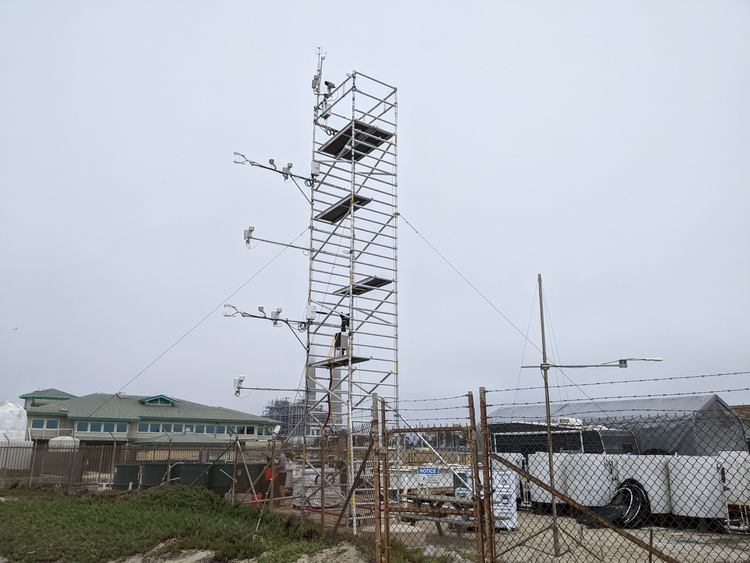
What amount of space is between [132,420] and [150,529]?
36.0 meters

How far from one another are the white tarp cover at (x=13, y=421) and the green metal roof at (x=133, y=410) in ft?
4.15

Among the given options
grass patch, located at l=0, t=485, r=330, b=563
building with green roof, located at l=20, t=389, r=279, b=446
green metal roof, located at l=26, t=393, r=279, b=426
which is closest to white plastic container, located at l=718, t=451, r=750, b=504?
grass patch, located at l=0, t=485, r=330, b=563

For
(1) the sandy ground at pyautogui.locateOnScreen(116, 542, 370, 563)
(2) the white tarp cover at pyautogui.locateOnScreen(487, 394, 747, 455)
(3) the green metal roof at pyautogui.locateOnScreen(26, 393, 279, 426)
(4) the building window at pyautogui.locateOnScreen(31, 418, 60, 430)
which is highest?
(3) the green metal roof at pyautogui.locateOnScreen(26, 393, 279, 426)

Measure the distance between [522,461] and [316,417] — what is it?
6.82 metres

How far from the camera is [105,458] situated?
1033 inches

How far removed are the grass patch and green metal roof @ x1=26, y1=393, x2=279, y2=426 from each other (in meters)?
28.7

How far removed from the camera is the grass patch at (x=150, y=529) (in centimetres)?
1223

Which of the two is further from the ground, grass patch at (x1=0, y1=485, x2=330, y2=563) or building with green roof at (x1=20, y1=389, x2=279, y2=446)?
building with green roof at (x1=20, y1=389, x2=279, y2=446)

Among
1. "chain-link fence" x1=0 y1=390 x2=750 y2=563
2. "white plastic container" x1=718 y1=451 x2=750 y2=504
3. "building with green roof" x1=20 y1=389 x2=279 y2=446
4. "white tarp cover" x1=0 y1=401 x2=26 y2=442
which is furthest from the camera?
"building with green roof" x1=20 y1=389 x2=279 y2=446

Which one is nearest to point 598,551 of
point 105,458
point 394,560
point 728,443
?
point 394,560

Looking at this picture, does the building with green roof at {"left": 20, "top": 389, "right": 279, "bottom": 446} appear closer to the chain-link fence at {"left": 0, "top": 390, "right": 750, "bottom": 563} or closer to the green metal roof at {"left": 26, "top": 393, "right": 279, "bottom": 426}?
the green metal roof at {"left": 26, "top": 393, "right": 279, "bottom": 426}

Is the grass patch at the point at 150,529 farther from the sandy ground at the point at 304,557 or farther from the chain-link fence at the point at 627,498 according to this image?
the chain-link fence at the point at 627,498

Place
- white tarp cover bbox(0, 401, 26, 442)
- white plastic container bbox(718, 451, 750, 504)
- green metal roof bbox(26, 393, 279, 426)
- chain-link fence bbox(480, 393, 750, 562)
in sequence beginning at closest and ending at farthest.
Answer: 1. chain-link fence bbox(480, 393, 750, 562)
2. white plastic container bbox(718, 451, 750, 504)
3. white tarp cover bbox(0, 401, 26, 442)
4. green metal roof bbox(26, 393, 279, 426)

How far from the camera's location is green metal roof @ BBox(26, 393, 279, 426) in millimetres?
44906
